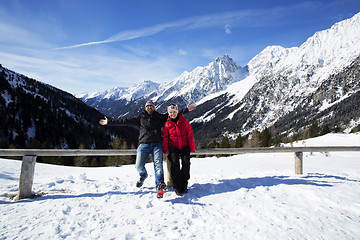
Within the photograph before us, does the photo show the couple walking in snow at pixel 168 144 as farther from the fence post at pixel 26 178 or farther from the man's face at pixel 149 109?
the fence post at pixel 26 178

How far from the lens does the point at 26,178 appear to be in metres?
4.53

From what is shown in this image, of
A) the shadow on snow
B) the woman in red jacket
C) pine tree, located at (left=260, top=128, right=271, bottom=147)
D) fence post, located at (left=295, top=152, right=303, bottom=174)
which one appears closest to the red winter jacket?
the woman in red jacket

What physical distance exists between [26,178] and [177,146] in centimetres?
350

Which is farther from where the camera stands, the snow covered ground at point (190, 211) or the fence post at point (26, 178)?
the fence post at point (26, 178)

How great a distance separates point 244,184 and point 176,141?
2.46 meters

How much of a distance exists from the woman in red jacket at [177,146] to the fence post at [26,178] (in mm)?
3130

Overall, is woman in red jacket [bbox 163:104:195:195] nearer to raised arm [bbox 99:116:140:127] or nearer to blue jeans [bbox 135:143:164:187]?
blue jeans [bbox 135:143:164:187]

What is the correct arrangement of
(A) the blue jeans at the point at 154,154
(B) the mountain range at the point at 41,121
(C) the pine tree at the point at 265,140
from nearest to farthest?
(A) the blue jeans at the point at 154,154 < (C) the pine tree at the point at 265,140 < (B) the mountain range at the point at 41,121

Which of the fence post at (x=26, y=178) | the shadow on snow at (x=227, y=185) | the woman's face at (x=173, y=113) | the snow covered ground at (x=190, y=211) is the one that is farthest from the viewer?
the woman's face at (x=173, y=113)

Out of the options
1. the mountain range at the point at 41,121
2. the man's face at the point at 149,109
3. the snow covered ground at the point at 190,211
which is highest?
the mountain range at the point at 41,121

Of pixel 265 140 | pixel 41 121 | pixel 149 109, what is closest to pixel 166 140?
pixel 149 109

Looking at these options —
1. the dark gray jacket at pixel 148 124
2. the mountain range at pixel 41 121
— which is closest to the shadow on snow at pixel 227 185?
the dark gray jacket at pixel 148 124

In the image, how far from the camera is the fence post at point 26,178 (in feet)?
14.5

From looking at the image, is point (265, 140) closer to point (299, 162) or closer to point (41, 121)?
point (299, 162)
